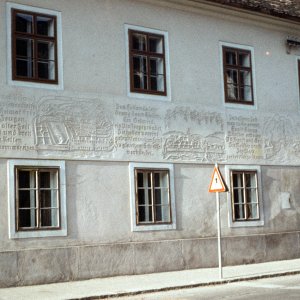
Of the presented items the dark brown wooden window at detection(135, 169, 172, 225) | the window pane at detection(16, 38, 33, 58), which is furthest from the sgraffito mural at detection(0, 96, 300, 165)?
the window pane at detection(16, 38, 33, 58)

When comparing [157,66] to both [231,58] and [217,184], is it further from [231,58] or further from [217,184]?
[217,184]

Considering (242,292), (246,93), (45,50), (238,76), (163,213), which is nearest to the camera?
(242,292)

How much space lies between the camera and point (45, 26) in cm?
1573

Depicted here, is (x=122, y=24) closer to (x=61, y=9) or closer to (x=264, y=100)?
(x=61, y=9)

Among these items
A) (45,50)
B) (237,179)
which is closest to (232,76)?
(237,179)

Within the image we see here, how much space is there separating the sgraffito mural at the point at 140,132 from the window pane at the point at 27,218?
119 cm

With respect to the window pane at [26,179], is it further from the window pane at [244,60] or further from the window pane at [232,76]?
the window pane at [244,60]

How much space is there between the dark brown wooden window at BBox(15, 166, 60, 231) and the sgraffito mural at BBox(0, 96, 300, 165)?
397 millimetres

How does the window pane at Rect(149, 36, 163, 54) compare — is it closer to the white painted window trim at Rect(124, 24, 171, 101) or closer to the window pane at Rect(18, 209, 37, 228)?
the white painted window trim at Rect(124, 24, 171, 101)

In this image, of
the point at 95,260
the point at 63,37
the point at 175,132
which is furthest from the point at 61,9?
the point at 95,260

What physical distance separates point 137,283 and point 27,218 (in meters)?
2.73

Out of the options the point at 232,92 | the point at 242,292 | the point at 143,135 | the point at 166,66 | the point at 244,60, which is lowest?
the point at 242,292

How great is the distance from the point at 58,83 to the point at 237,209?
6.22 metres

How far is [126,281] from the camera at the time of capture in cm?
1495
